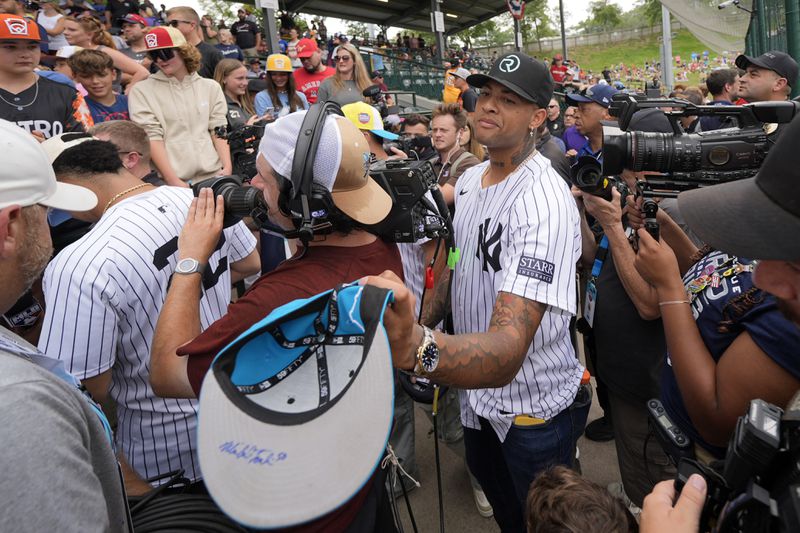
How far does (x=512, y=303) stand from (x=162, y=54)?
3.91 meters

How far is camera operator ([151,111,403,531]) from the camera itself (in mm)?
1291

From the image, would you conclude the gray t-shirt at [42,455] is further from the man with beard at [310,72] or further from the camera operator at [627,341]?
the man with beard at [310,72]

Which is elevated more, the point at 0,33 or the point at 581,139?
the point at 0,33

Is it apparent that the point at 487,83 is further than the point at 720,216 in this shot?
Yes

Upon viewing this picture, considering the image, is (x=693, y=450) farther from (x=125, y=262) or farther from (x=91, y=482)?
(x=125, y=262)

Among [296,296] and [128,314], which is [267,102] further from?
[296,296]

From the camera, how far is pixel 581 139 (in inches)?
231

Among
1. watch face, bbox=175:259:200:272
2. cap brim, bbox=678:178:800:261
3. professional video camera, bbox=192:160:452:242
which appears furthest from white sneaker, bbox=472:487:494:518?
cap brim, bbox=678:178:800:261

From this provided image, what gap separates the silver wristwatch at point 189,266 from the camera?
65.9 inches

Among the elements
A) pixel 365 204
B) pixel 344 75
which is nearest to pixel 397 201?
pixel 365 204

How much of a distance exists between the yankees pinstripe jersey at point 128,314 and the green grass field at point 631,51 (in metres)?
46.4

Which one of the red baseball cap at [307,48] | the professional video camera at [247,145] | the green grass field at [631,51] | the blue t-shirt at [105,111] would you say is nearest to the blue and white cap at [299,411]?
the professional video camera at [247,145]

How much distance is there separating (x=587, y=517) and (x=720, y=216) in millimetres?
846

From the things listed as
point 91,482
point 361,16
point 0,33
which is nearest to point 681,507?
point 91,482
